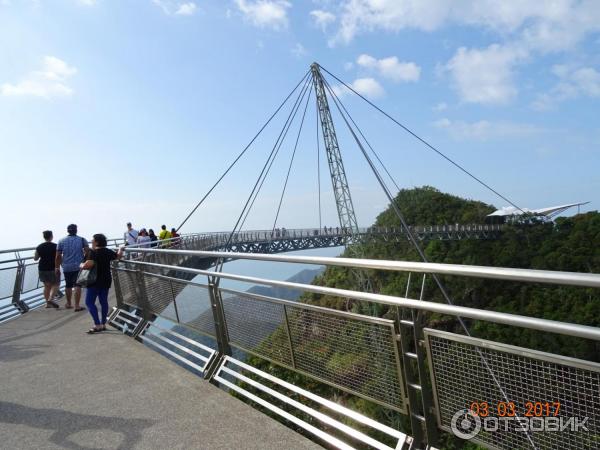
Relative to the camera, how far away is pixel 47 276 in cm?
851

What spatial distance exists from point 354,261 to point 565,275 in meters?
1.15

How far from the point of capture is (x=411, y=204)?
125 metres

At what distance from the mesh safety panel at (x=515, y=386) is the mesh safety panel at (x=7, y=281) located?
8716 mm

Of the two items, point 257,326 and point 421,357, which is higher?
point 421,357

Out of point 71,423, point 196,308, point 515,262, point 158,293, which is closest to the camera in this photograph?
point 71,423

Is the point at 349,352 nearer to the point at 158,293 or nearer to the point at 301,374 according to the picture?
the point at 301,374

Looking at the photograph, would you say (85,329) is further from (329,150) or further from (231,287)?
(329,150)

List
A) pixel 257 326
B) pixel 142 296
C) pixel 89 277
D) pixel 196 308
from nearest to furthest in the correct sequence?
pixel 257 326
pixel 196 308
pixel 142 296
pixel 89 277

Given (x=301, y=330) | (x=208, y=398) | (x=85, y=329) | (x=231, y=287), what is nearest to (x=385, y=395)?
(x=301, y=330)

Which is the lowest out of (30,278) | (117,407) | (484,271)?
(117,407)

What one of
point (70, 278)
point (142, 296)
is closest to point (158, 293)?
point (142, 296)

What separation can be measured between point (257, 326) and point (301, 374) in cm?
54

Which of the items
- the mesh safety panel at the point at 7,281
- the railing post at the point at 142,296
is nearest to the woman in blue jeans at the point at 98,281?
the railing post at the point at 142,296
